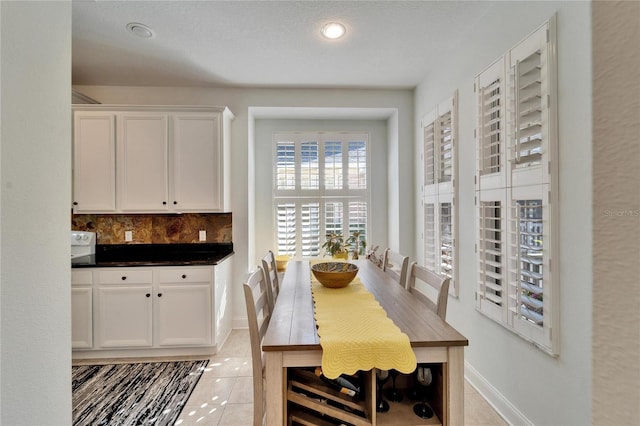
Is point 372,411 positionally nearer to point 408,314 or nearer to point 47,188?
point 408,314

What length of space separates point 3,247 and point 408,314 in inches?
59.3

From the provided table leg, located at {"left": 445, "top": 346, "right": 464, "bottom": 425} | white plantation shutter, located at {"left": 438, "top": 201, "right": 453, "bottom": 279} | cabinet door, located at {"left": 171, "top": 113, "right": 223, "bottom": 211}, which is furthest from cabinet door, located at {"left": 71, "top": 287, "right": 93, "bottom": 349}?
white plantation shutter, located at {"left": 438, "top": 201, "right": 453, "bottom": 279}

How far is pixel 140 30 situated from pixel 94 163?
1.40 meters

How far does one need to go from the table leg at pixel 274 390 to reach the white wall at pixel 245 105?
87.2 inches

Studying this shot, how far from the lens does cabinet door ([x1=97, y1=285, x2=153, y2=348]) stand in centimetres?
263

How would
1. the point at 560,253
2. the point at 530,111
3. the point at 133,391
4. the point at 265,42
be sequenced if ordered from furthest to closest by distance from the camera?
1. the point at 265,42
2. the point at 133,391
3. the point at 530,111
4. the point at 560,253

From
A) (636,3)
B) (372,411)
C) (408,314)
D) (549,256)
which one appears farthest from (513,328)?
(636,3)

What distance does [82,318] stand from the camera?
2605 millimetres

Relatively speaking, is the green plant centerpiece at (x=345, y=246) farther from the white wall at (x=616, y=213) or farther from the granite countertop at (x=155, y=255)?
the white wall at (x=616, y=213)

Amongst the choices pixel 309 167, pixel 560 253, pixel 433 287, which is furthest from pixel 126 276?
pixel 560 253

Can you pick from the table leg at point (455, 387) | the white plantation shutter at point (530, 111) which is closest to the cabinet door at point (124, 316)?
the table leg at point (455, 387)

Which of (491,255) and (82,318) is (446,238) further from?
(82,318)

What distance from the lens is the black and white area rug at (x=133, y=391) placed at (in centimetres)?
194

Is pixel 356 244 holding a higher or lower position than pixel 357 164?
lower
